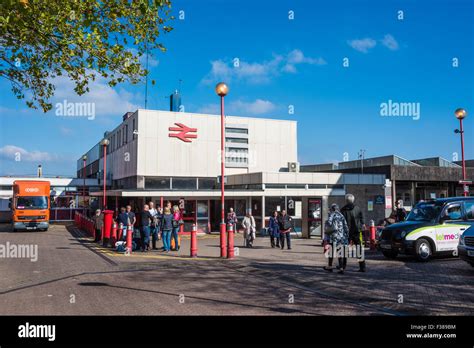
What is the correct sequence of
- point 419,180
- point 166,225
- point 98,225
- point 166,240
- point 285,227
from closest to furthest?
point 166,225, point 166,240, point 285,227, point 98,225, point 419,180

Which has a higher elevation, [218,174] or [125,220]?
[218,174]

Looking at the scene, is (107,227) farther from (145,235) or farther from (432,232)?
(432,232)

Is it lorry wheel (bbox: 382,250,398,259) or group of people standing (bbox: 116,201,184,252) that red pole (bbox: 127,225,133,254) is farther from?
lorry wheel (bbox: 382,250,398,259)

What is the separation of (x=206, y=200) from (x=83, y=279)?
17.8 meters

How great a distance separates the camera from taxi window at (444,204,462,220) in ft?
43.4

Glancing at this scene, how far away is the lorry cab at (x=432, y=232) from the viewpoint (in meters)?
12.8

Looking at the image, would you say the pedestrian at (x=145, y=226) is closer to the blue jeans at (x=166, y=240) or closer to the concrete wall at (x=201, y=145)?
the blue jeans at (x=166, y=240)

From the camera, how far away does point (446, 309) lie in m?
6.96

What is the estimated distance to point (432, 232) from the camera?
12906 millimetres

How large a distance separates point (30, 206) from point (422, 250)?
939 inches

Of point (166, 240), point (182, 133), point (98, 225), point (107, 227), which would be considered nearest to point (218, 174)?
point (182, 133)

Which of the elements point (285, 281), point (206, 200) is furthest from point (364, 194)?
point (285, 281)

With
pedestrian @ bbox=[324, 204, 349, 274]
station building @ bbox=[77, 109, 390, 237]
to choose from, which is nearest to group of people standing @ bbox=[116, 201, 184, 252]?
pedestrian @ bbox=[324, 204, 349, 274]
